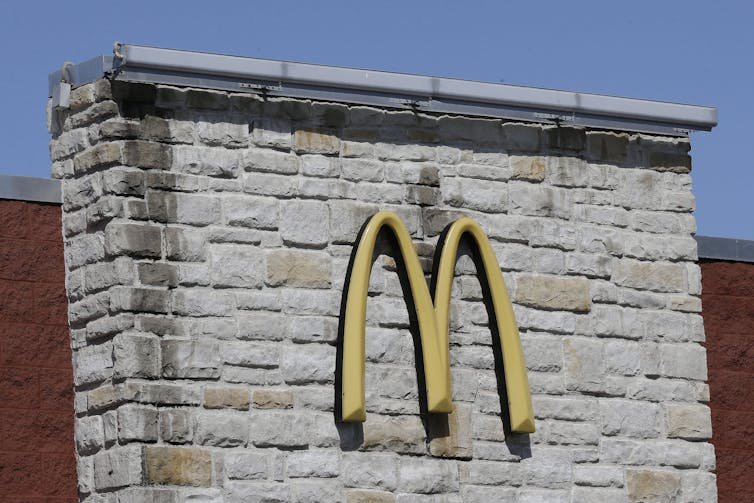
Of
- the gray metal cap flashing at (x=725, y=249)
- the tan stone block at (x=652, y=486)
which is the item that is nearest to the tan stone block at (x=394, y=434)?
the tan stone block at (x=652, y=486)

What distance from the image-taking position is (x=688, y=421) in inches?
411

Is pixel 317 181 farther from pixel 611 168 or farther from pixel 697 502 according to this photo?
pixel 697 502

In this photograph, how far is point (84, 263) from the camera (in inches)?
372

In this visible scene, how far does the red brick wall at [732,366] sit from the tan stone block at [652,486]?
2.97 ft

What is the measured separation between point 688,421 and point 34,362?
3.94 metres

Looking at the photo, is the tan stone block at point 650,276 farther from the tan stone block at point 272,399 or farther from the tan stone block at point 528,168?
the tan stone block at point 272,399

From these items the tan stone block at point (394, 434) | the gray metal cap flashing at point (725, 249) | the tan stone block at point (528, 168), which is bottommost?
the tan stone block at point (394, 434)

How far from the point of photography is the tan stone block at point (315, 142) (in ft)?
31.9

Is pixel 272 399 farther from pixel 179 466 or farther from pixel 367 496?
pixel 367 496

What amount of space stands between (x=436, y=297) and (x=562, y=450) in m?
1.21

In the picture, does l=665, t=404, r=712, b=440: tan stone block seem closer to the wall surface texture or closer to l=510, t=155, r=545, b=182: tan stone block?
the wall surface texture

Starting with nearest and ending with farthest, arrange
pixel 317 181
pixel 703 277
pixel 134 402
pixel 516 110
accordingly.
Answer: pixel 134 402
pixel 317 181
pixel 516 110
pixel 703 277

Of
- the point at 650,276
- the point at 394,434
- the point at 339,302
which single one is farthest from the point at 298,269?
the point at 650,276

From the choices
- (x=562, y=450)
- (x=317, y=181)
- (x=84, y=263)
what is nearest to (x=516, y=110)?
(x=317, y=181)
